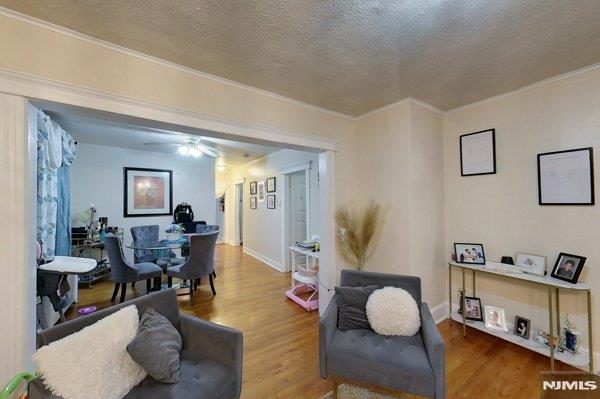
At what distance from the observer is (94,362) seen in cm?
114

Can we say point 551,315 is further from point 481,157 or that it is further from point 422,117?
point 422,117

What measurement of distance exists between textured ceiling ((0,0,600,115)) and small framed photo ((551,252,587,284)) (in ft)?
5.00

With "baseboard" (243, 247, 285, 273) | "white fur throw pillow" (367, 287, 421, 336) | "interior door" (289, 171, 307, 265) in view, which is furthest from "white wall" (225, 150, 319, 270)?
"white fur throw pillow" (367, 287, 421, 336)

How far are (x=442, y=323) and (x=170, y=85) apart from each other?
3477 millimetres

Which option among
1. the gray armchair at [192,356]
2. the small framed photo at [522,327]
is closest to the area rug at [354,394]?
the gray armchair at [192,356]

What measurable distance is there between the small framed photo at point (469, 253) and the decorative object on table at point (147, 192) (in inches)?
207

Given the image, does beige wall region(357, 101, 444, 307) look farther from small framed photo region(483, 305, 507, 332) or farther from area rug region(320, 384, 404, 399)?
area rug region(320, 384, 404, 399)

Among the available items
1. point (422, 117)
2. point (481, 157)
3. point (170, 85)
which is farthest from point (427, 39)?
point (170, 85)

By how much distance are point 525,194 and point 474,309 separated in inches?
48.6

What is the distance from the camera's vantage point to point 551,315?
1976 millimetres

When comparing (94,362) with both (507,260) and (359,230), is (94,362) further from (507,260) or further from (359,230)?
→ (507,260)

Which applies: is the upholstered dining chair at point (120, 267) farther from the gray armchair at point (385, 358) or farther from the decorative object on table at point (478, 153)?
the decorative object on table at point (478, 153)

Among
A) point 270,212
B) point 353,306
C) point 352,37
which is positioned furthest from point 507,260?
point 270,212

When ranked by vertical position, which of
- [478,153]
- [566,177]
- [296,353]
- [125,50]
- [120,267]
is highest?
[125,50]
